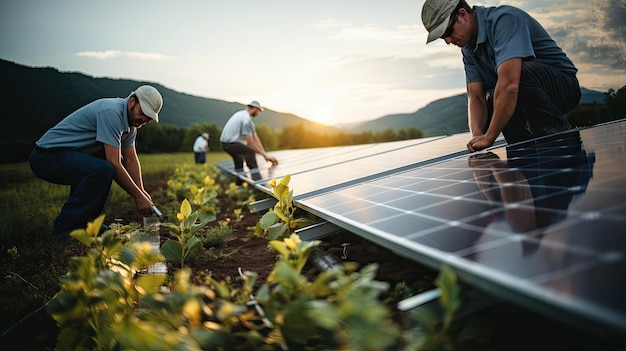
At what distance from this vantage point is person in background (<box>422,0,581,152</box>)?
11.4 ft

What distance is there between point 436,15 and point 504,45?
2.23ft

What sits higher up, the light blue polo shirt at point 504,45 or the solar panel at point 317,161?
the light blue polo shirt at point 504,45

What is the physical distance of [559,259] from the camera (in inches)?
41.9

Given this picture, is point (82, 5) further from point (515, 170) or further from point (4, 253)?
point (515, 170)

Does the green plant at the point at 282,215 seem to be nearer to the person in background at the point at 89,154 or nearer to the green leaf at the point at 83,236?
the green leaf at the point at 83,236

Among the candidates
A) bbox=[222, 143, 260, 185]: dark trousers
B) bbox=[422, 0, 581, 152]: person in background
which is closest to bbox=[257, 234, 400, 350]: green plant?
bbox=[422, 0, 581, 152]: person in background

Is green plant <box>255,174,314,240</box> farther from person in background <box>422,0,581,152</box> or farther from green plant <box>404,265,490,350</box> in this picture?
person in background <box>422,0,581,152</box>

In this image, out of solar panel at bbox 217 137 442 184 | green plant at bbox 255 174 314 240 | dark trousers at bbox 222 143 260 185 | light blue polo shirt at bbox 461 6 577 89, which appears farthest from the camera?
dark trousers at bbox 222 143 260 185

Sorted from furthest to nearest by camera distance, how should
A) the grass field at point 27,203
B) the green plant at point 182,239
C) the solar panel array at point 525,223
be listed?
the grass field at point 27,203
the green plant at point 182,239
the solar panel array at point 525,223

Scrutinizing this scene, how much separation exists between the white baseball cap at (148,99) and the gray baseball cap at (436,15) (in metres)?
2.88

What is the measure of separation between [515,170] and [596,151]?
636 millimetres

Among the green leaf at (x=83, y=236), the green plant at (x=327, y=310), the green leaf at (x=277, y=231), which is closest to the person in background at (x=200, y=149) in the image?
the green leaf at (x=277, y=231)

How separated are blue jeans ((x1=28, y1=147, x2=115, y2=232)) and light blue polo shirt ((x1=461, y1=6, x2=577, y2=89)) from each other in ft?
13.8

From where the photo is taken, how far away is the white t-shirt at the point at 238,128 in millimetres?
9859
